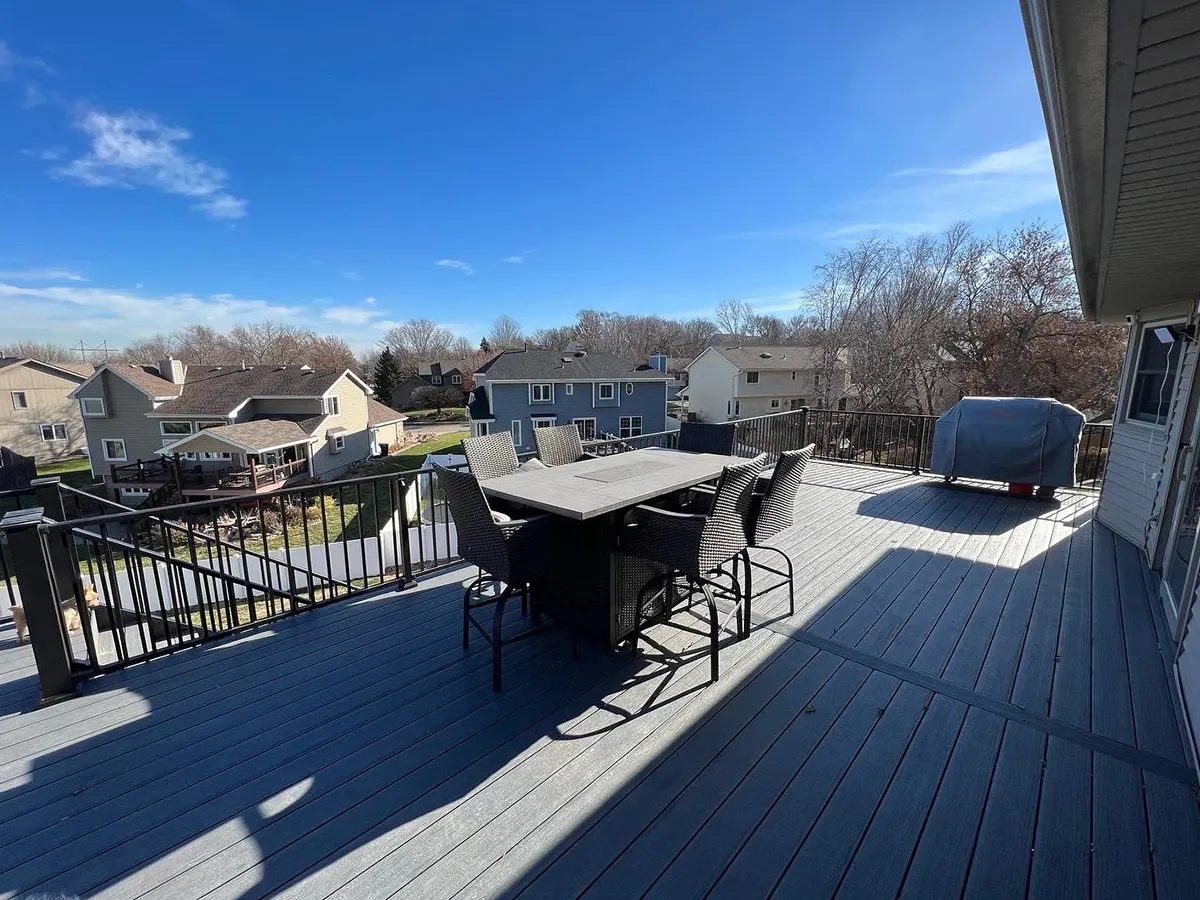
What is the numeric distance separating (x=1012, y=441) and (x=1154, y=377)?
1.18 m

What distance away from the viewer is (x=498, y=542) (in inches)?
87.2

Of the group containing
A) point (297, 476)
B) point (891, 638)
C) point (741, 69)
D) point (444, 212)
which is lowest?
point (297, 476)

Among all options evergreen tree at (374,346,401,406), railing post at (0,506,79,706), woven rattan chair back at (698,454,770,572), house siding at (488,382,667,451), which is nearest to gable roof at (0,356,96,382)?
evergreen tree at (374,346,401,406)

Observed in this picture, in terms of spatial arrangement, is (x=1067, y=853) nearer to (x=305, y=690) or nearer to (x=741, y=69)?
(x=305, y=690)

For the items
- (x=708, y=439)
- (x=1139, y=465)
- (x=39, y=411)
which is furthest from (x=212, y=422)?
(x=1139, y=465)

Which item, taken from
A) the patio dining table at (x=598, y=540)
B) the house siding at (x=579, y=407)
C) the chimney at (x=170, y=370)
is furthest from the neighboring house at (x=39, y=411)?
the patio dining table at (x=598, y=540)

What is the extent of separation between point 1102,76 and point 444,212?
1842 centimetres

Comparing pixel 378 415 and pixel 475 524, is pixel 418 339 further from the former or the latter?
pixel 475 524

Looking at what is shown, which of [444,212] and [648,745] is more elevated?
[444,212]

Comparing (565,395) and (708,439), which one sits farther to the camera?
(565,395)

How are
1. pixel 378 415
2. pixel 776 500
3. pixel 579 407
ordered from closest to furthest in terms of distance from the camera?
pixel 776 500, pixel 579 407, pixel 378 415

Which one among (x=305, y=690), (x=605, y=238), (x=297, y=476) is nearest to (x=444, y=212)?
(x=605, y=238)

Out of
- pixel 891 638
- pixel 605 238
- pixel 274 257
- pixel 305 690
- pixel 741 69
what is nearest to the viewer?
pixel 305 690

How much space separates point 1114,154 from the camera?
161cm
